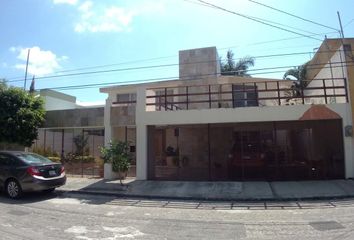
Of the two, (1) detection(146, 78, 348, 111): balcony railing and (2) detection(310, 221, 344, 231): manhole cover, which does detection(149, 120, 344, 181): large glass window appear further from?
(2) detection(310, 221, 344, 231): manhole cover

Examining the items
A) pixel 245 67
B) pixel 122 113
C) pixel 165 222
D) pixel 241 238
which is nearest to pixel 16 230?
pixel 165 222

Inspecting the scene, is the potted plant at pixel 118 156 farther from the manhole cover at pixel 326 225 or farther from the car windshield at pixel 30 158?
the manhole cover at pixel 326 225

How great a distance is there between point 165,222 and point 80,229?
2.15 meters

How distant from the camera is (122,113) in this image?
18422 mm

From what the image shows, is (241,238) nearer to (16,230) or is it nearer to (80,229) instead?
(80,229)

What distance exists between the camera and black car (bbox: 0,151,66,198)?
44.0 ft

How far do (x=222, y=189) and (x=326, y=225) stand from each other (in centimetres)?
638

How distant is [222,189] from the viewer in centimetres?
1514

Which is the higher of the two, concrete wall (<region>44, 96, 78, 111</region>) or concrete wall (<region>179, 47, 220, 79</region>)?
concrete wall (<region>179, 47, 220, 79</region>)

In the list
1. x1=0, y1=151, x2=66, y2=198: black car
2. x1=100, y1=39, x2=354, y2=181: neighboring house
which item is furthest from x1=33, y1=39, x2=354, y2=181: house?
x1=0, y1=151, x2=66, y2=198: black car

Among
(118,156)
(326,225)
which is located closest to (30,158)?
(118,156)

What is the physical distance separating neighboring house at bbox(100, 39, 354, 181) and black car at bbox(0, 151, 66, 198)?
4.56 m

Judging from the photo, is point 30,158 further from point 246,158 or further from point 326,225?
point 326,225

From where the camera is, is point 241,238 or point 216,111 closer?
point 241,238
